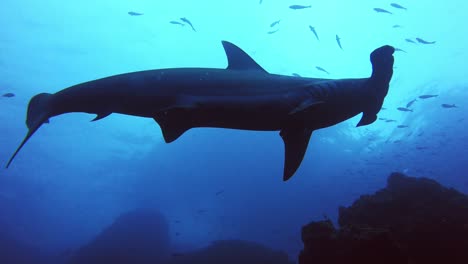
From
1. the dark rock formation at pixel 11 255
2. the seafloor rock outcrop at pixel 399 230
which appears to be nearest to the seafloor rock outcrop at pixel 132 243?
the dark rock formation at pixel 11 255

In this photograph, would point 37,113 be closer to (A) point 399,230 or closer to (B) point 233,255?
(A) point 399,230

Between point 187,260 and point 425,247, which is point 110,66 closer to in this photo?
point 187,260

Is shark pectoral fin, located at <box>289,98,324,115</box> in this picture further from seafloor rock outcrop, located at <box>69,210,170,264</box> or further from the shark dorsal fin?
seafloor rock outcrop, located at <box>69,210,170,264</box>

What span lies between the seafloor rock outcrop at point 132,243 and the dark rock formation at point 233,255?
22.2 ft

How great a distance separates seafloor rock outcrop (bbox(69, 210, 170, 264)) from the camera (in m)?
35.0

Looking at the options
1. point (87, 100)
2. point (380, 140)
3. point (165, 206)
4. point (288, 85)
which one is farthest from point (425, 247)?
point (165, 206)

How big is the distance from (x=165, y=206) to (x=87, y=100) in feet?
188

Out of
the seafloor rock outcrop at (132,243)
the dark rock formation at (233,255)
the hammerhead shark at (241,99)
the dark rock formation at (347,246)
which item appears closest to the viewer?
the hammerhead shark at (241,99)

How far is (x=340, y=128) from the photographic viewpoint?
4244 cm

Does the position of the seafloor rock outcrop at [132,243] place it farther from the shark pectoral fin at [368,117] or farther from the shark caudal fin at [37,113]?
the shark pectoral fin at [368,117]

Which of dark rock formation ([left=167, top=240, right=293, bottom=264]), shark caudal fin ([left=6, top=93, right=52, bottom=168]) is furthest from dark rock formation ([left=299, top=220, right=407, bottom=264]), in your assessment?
dark rock formation ([left=167, top=240, right=293, bottom=264])

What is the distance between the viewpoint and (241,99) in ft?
9.86

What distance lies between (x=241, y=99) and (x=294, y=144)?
30.1 inches

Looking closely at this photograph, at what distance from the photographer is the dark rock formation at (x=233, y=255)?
27703 mm
